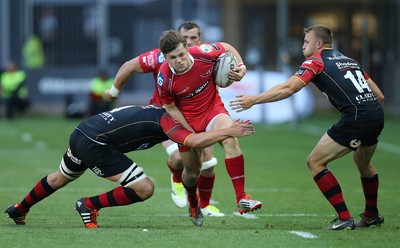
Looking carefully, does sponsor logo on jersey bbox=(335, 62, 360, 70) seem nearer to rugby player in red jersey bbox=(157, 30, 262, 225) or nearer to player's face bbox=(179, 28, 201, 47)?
rugby player in red jersey bbox=(157, 30, 262, 225)

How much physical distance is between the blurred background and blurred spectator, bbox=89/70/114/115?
107 centimetres

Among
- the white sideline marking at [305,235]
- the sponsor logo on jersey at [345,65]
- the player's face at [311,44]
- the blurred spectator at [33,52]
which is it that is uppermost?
the player's face at [311,44]

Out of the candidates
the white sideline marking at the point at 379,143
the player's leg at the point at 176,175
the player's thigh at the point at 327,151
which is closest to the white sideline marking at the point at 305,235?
the player's thigh at the point at 327,151

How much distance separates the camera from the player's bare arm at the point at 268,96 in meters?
8.90

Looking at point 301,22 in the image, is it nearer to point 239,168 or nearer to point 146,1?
point 146,1

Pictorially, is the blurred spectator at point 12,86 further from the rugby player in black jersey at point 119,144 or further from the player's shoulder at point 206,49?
the rugby player in black jersey at point 119,144

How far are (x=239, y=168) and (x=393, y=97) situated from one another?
873 inches

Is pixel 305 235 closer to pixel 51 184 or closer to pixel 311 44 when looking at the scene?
pixel 311 44

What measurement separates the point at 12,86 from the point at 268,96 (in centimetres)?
2219

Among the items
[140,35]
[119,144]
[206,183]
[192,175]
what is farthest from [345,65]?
[140,35]

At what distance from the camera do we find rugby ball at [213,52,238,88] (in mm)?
9816

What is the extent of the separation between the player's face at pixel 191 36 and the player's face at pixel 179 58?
1.74 metres

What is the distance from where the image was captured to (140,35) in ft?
101

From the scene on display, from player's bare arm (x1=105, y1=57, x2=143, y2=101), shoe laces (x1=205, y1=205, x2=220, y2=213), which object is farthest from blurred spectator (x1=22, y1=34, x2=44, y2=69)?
shoe laces (x1=205, y1=205, x2=220, y2=213)
